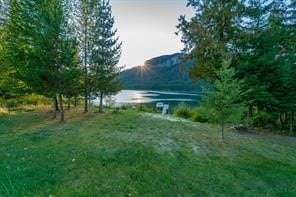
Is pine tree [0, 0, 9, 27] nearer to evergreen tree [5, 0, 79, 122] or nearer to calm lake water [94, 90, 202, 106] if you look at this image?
evergreen tree [5, 0, 79, 122]

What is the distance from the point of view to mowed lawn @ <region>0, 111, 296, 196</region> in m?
9.38

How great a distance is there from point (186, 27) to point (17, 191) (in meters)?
16.3

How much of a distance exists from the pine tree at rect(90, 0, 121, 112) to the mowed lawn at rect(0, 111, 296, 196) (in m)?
6.02

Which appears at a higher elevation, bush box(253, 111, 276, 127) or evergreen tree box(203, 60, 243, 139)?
evergreen tree box(203, 60, 243, 139)

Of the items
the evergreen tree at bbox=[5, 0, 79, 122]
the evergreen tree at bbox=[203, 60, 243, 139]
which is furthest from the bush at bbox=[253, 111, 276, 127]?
the evergreen tree at bbox=[5, 0, 79, 122]

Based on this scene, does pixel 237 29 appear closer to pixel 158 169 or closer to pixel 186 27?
pixel 186 27

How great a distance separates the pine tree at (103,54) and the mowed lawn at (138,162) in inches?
237

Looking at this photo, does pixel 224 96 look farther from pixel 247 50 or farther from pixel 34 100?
pixel 34 100

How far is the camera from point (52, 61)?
59.8 feet

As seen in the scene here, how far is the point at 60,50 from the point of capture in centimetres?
1847

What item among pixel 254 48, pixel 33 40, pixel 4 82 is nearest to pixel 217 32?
pixel 254 48

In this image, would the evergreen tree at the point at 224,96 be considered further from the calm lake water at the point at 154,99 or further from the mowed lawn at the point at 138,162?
the calm lake water at the point at 154,99

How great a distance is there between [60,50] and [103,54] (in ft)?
14.6

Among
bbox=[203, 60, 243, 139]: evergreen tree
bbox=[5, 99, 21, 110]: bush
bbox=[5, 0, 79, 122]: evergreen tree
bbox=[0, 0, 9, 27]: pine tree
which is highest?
bbox=[0, 0, 9, 27]: pine tree
